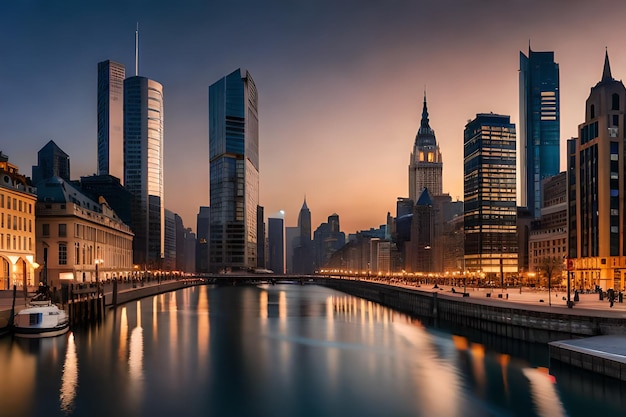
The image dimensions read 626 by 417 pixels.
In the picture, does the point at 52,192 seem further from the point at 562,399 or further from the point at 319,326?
the point at 562,399

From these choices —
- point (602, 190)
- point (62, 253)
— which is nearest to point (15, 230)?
point (62, 253)

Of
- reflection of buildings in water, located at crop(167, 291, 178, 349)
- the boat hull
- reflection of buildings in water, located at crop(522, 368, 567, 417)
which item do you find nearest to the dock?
reflection of buildings in water, located at crop(522, 368, 567, 417)

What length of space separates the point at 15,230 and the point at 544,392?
281ft

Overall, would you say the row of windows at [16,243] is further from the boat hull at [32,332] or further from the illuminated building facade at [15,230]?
the boat hull at [32,332]

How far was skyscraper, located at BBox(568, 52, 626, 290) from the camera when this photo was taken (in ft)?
414

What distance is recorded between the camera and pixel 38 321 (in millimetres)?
63344

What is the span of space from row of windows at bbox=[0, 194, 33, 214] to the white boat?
3077 cm

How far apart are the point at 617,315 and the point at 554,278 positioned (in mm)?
96714

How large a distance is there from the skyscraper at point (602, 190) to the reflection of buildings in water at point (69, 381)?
371 ft

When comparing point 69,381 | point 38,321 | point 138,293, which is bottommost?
point 138,293

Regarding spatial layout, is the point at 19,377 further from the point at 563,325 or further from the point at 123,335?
the point at 563,325

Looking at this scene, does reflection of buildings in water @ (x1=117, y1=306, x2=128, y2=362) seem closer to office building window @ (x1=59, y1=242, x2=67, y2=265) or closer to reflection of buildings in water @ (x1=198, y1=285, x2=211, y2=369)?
reflection of buildings in water @ (x1=198, y1=285, x2=211, y2=369)

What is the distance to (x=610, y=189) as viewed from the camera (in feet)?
414

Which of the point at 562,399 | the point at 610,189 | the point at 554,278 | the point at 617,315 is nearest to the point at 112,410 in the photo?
the point at 562,399
